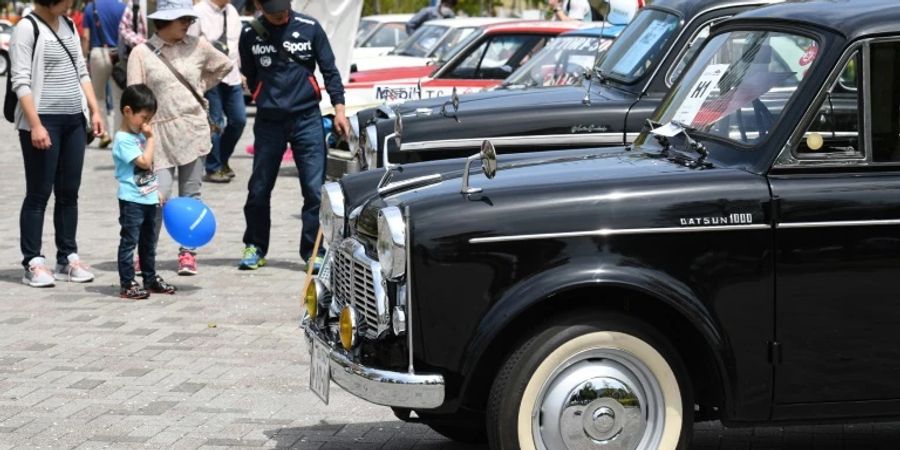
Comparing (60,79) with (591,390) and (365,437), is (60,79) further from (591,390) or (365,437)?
(591,390)

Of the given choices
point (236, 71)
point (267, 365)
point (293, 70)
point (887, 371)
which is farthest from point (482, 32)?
point (887, 371)

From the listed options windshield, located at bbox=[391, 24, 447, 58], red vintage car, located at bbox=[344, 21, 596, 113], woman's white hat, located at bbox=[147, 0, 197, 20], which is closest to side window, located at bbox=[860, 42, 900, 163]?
woman's white hat, located at bbox=[147, 0, 197, 20]

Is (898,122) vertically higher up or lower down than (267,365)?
higher up

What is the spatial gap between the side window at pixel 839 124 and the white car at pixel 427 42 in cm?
1369

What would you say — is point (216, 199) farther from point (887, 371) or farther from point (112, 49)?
point (887, 371)

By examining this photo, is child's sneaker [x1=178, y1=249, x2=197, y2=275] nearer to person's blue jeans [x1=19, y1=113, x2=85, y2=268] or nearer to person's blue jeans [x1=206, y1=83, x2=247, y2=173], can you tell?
person's blue jeans [x1=19, y1=113, x2=85, y2=268]

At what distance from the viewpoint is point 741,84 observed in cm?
580

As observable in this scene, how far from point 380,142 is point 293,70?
1109 millimetres

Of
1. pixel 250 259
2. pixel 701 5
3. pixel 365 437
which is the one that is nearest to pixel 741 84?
pixel 365 437

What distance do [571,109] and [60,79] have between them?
10.6ft

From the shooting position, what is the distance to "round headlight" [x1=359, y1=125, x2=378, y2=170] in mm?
9195

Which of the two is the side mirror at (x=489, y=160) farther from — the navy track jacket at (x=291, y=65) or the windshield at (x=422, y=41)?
the windshield at (x=422, y=41)

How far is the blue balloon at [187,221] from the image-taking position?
965cm

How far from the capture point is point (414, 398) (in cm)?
506
